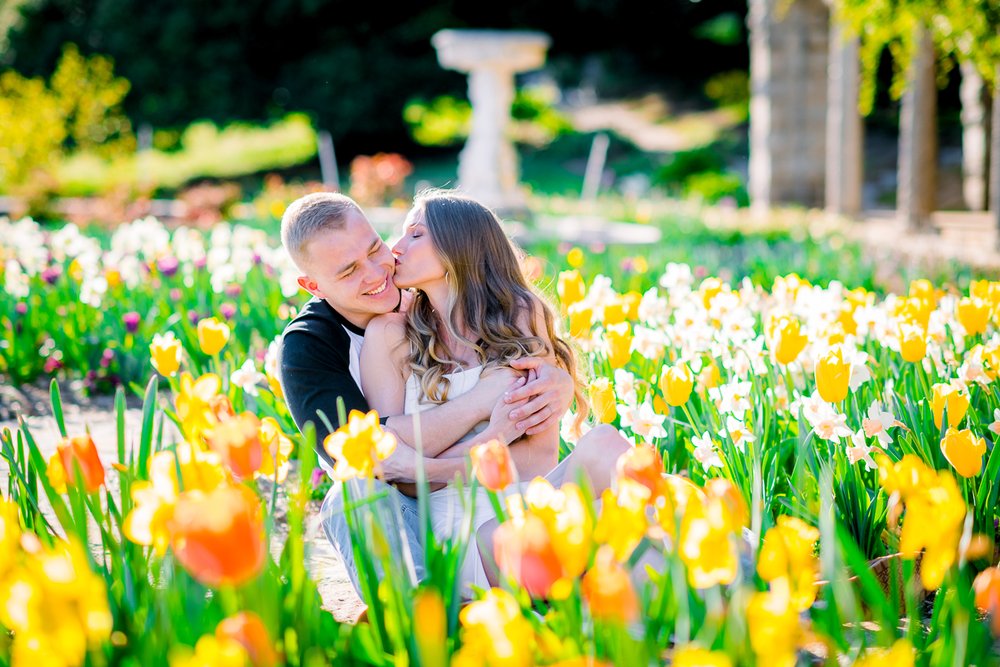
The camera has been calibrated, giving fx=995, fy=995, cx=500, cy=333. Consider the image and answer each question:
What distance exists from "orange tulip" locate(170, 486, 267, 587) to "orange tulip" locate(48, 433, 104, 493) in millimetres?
490

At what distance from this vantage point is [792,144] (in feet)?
39.7

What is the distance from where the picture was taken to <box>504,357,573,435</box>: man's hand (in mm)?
2090

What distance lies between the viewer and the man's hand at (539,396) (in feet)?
6.86

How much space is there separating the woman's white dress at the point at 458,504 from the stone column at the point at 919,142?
6896 millimetres

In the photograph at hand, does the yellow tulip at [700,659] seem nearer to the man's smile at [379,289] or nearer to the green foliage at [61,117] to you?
the man's smile at [379,289]

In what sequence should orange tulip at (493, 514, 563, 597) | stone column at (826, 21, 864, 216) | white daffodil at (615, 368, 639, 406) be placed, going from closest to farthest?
orange tulip at (493, 514, 563, 597)
white daffodil at (615, 368, 639, 406)
stone column at (826, 21, 864, 216)

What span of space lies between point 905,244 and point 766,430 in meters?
5.98

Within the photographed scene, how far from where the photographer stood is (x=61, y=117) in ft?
52.2

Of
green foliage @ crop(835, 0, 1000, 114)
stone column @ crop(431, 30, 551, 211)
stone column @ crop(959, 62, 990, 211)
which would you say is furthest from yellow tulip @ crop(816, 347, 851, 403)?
stone column @ crop(959, 62, 990, 211)

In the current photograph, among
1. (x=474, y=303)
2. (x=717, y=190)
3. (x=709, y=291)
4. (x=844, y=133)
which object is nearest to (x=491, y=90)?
(x=844, y=133)

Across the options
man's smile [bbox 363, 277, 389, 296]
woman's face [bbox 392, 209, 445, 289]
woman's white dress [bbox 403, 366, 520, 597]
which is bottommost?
woman's white dress [bbox 403, 366, 520, 597]

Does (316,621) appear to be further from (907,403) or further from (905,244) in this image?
(905,244)

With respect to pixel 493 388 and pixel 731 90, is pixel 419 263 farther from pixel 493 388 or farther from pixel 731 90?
pixel 731 90

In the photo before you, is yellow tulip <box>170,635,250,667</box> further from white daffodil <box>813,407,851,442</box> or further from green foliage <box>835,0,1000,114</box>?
green foliage <box>835,0,1000,114</box>
